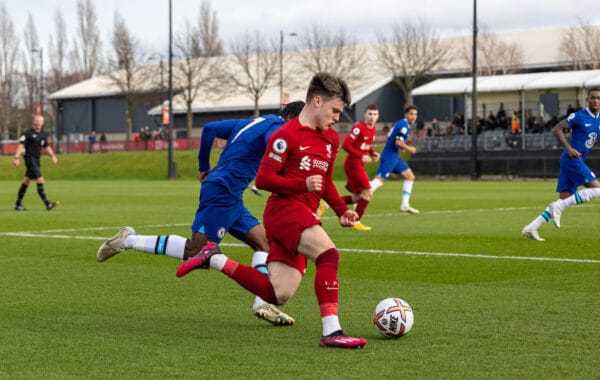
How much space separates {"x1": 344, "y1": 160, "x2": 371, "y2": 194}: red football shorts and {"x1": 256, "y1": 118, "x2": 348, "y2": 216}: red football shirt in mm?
11265

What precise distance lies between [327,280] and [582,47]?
63.0m

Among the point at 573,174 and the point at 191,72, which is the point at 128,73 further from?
the point at 573,174

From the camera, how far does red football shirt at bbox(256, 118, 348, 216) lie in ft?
22.9

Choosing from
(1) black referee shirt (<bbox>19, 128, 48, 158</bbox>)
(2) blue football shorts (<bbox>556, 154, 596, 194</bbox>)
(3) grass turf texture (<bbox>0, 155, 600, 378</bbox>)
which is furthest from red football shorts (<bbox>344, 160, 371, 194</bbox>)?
(1) black referee shirt (<bbox>19, 128, 48, 158</bbox>)

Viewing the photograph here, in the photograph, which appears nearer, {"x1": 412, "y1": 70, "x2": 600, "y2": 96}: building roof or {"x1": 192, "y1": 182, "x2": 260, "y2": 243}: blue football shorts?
{"x1": 192, "y1": 182, "x2": 260, "y2": 243}: blue football shorts

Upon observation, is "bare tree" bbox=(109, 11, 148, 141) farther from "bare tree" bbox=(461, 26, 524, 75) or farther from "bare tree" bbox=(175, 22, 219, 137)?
"bare tree" bbox=(461, 26, 524, 75)

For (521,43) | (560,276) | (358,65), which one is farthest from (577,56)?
(560,276)

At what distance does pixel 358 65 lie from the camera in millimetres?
74250

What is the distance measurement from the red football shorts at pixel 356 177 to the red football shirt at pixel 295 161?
11265 millimetres

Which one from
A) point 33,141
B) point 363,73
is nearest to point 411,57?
point 363,73

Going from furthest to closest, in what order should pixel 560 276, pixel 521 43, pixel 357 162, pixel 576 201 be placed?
pixel 521 43 → pixel 357 162 → pixel 576 201 → pixel 560 276

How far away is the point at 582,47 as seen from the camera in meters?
66.7

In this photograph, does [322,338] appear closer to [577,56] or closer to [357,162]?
[357,162]

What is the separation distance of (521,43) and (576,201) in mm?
60121
